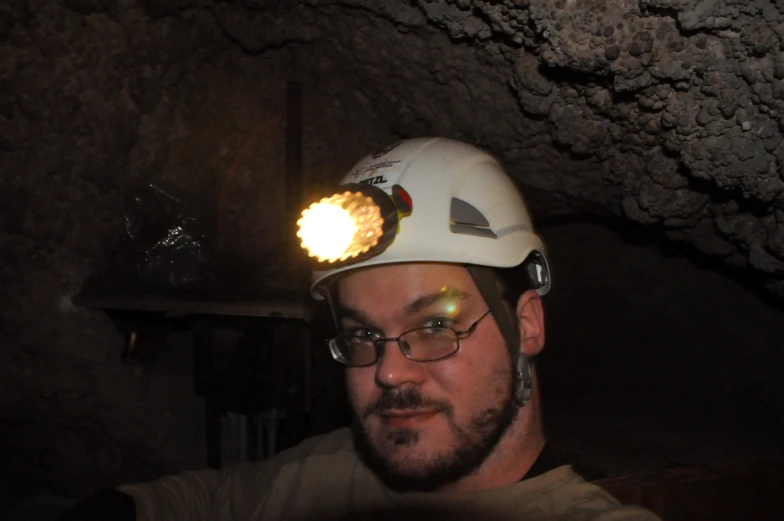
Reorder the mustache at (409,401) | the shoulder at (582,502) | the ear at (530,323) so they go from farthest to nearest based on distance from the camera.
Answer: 1. the ear at (530,323)
2. the mustache at (409,401)
3. the shoulder at (582,502)

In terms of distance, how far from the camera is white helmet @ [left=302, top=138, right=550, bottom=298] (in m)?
1.35

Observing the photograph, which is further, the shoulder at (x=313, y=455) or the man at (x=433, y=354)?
the shoulder at (x=313, y=455)

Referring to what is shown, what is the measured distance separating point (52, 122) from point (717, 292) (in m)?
2.30

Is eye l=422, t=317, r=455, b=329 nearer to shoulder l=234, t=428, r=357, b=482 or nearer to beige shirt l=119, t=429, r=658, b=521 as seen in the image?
beige shirt l=119, t=429, r=658, b=521

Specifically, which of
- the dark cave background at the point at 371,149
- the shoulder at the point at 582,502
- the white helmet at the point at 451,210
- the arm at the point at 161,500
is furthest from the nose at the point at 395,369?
the dark cave background at the point at 371,149

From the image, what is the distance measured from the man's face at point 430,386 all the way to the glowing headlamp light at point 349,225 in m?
0.08

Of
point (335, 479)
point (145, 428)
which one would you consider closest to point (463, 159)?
point (335, 479)

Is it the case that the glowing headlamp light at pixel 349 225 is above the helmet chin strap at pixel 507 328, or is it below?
above

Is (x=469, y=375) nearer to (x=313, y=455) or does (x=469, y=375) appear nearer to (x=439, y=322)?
(x=439, y=322)

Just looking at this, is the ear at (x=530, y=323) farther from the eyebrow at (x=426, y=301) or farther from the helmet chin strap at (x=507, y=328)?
the eyebrow at (x=426, y=301)

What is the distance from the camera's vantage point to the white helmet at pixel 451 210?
1350mm

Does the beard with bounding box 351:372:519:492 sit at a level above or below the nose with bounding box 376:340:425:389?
below

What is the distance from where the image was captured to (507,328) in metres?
1.36

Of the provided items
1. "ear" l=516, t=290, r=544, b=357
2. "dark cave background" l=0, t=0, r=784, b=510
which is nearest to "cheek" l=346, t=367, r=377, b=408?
"ear" l=516, t=290, r=544, b=357
